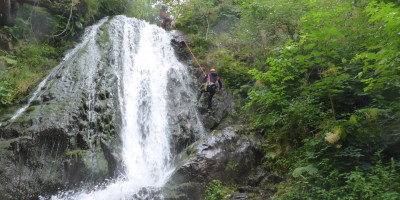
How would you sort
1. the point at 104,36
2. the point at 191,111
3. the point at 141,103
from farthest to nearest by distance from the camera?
the point at 104,36 → the point at 191,111 → the point at 141,103

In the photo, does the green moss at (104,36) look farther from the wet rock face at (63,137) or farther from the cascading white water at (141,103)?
the wet rock face at (63,137)

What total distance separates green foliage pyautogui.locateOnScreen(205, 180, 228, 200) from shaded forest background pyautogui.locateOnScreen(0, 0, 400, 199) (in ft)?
0.12

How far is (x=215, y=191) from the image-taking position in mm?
5992

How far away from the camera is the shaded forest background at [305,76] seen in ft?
14.3

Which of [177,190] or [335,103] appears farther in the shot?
[177,190]

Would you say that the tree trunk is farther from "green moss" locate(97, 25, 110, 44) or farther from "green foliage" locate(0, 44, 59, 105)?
"green moss" locate(97, 25, 110, 44)

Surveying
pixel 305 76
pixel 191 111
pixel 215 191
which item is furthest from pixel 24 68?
pixel 305 76

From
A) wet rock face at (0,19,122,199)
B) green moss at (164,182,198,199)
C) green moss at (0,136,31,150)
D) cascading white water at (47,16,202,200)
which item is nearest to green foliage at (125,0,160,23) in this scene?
cascading white water at (47,16,202,200)

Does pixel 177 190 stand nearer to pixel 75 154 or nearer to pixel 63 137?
pixel 75 154

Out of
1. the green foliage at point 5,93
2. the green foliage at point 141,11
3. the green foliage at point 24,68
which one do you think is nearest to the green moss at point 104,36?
the green foliage at point 24,68

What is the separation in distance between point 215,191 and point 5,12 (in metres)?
10.00

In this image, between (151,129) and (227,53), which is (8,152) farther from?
(227,53)

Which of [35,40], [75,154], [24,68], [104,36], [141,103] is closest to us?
[75,154]

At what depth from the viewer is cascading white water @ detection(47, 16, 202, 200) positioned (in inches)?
270
